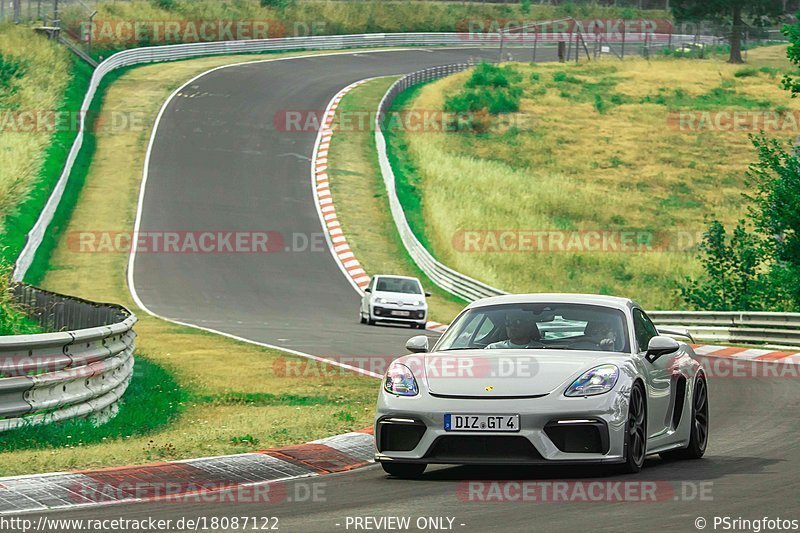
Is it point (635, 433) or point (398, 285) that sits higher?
point (635, 433)

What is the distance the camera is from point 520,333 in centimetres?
1084

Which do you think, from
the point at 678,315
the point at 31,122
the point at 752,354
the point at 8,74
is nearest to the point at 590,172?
the point at 31,122

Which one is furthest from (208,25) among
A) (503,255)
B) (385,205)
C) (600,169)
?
(503,255)

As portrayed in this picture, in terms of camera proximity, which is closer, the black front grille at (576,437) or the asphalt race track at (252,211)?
the black front grille at (576,437)

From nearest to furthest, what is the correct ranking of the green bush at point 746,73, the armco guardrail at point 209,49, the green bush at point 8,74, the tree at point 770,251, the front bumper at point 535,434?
the front bumper at point 535,434 < the tree at point 770,251 < the armco guardrail at point 209,49 < the green bush at point 8,74 < the green bush at point 746,73

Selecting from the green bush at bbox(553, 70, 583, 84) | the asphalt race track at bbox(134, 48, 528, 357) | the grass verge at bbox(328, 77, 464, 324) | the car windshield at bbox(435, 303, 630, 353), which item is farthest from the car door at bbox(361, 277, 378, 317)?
the green bush at bbox(553, 70, 583, 84)

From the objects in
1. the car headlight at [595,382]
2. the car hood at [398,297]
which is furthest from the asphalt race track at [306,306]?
the car hood at [398,297]

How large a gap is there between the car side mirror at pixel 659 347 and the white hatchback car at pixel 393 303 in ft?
66.5

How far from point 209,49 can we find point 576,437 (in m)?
65.7

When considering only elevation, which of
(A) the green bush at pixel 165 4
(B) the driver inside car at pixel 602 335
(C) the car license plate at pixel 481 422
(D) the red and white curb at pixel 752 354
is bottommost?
(D) the red and white curb at pixel 752 354

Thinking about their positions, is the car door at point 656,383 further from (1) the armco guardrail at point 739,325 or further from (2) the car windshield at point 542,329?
(1) the armco guardrail at point 739,325

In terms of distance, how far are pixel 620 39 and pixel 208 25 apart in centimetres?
3477

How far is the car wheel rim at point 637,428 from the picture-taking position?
32.5ft

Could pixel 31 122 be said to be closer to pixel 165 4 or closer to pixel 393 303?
pixel 393 303
